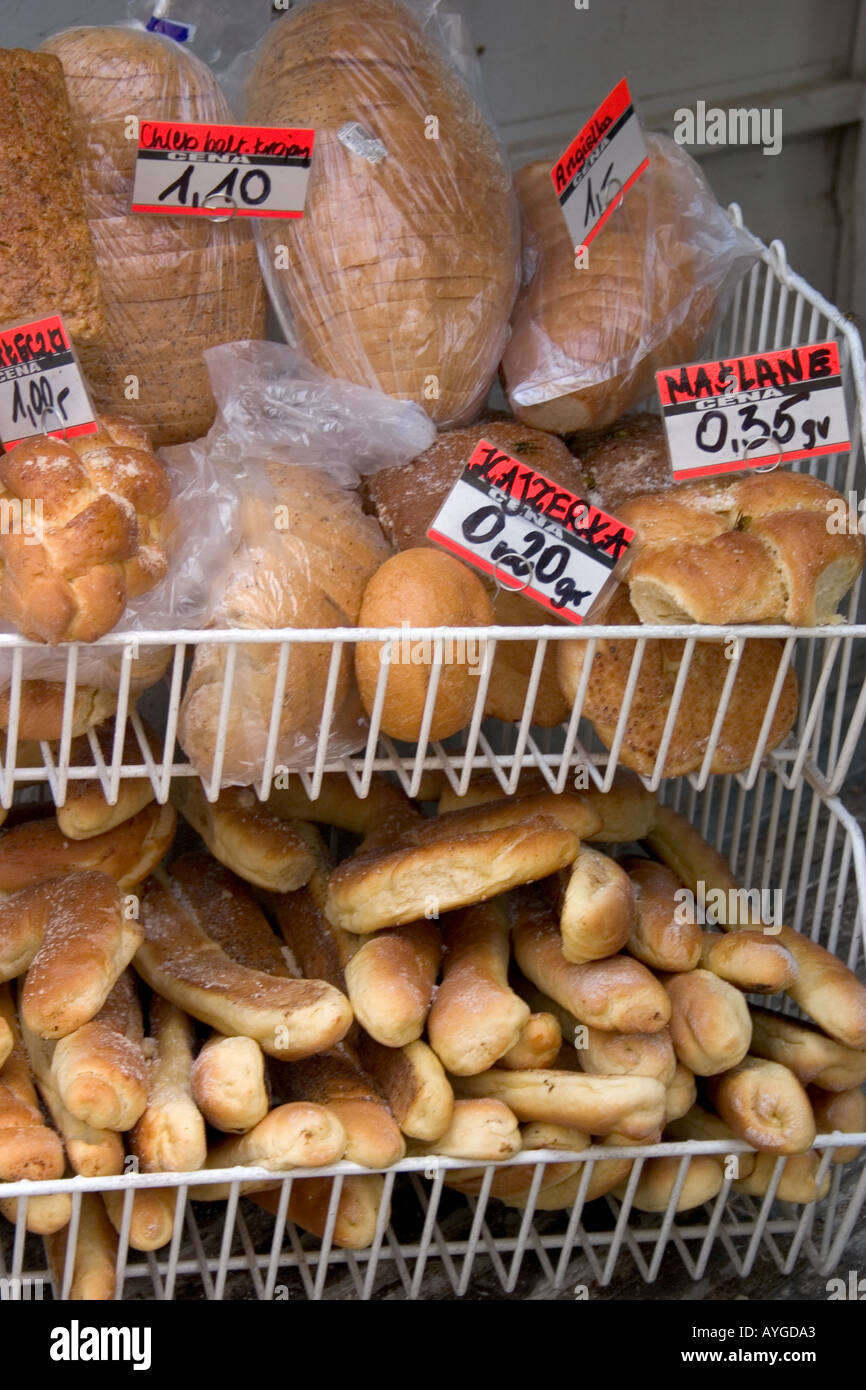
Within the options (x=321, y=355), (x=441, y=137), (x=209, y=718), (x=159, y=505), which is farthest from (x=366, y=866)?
(x=441, y=137)

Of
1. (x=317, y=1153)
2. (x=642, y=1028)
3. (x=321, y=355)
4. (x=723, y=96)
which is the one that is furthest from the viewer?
(x=723, y=96)

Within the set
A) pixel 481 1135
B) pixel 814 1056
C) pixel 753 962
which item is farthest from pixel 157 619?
pixel 814 1056

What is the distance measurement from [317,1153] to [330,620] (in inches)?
19.3

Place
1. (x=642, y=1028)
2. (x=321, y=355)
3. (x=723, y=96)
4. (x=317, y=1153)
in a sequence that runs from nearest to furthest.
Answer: (x=317, y=1153) → (x=642, y=1028) → (x=321, y=355) → (x=723, y=96)

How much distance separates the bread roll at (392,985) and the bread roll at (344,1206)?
0.14m

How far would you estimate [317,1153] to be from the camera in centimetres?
130

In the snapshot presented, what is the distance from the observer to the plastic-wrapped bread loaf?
1.35 m

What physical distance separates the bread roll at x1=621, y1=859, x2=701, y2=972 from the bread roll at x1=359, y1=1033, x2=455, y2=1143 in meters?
0.25

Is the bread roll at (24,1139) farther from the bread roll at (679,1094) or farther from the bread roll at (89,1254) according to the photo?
the bread roll at (679,1094)

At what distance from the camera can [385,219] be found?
4.82 feet

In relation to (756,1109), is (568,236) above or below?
above

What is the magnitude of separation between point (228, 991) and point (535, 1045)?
31cm

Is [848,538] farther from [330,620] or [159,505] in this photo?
[159,505]

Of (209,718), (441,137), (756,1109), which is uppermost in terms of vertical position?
(441,137)
